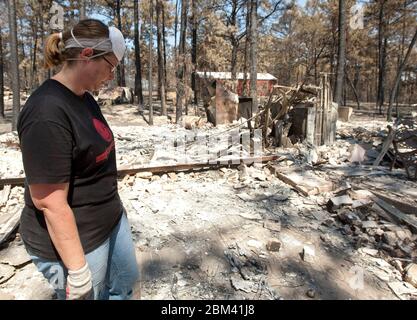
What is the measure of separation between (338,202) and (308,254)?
146cm

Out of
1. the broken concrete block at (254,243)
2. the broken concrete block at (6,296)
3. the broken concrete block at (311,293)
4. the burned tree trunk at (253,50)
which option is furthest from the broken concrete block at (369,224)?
the burned tree trunk at (253,50)

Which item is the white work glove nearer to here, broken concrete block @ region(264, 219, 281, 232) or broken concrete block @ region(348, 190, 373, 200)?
broken concrete block @ region(264, 219, 281, 232)

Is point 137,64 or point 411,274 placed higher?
point 137,64

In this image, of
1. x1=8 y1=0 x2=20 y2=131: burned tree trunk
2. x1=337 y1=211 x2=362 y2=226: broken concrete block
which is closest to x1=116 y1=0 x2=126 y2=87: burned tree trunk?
x1=8 y1=0 x2=20 y2=131: burned tree trunk

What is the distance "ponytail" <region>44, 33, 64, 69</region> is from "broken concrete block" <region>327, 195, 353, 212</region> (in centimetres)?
435

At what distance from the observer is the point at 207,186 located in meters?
5.96

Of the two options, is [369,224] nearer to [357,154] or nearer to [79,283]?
[357,154]

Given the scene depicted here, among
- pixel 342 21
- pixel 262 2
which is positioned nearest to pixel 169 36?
pixel 262 2

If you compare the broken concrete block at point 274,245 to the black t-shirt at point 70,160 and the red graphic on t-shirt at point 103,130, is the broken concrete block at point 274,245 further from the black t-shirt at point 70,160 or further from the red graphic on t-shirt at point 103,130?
the red graphic on t-shirt at point 103,130

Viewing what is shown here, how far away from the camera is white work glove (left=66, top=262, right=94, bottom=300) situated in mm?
1550

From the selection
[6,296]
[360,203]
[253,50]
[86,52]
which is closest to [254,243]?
[360,203]

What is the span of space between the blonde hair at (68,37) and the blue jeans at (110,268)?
3.21ft

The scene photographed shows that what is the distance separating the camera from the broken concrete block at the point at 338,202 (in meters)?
4.85

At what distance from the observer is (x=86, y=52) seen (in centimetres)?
154
